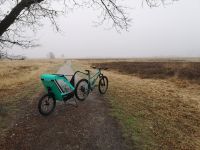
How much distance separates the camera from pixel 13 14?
9.03 metres

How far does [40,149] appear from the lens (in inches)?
248

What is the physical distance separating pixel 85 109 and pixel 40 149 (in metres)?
3.43

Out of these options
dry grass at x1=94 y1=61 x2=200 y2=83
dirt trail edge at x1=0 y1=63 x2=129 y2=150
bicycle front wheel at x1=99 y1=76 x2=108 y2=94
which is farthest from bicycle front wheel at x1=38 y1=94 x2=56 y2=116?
dry grass at x1=94 y1=61 x2=200 y2=83

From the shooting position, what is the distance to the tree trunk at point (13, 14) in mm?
8977

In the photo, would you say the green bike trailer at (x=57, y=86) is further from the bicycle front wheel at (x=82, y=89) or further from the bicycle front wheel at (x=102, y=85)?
the bicycle front wheel at (x=102, y=85)

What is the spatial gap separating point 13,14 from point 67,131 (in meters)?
4.50

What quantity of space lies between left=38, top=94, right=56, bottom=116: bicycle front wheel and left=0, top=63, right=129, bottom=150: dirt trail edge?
0.56 feet

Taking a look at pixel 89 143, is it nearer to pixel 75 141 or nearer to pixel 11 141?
pixel 75 141

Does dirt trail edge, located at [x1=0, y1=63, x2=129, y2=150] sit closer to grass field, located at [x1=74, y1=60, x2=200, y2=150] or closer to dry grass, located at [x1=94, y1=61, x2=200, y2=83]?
grass field, located at [x1=74, y1=60, x2=200, y2=150]

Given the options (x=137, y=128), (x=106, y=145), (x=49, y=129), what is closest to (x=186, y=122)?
(x=137, y=128)

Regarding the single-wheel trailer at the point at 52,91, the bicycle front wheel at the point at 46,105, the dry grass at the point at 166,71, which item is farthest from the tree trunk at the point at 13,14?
the dry grass at the point at 166,71

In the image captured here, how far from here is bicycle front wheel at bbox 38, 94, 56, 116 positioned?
8547mm

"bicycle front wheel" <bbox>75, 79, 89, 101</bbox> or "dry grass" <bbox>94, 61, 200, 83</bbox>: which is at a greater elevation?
"bicycle front wheel" <bbox>75, 79, 89, 101</bbox>

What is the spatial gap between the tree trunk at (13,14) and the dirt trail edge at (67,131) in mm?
3100
